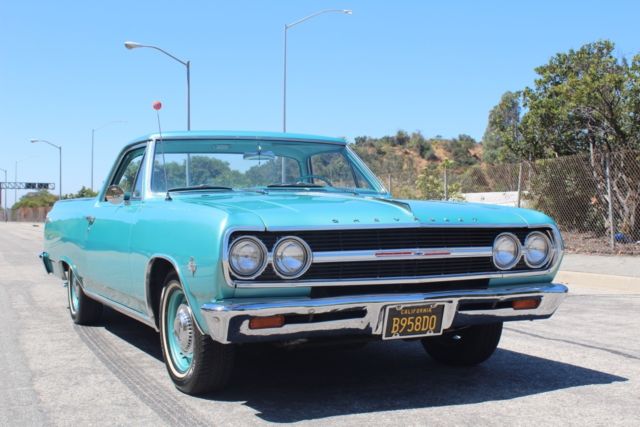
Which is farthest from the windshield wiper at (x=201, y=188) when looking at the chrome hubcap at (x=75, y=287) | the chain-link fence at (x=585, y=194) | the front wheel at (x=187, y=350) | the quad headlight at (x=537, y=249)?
the chain-link fence at (x=585, y=194)

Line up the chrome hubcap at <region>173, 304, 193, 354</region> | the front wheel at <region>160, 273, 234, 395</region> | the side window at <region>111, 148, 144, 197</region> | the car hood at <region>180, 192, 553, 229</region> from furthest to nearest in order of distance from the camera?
the side window at <region>111, 148, 144, 197</region>
the chrome hubcap at <region>173, 304, 193, 354</region>
the front wheel at <region>160, 273, 234, 395</region>
the car hood at <region>180, 192, 553, 229</region>

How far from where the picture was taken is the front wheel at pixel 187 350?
14.0 feet

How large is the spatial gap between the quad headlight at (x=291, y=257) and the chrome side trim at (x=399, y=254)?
0.19ft

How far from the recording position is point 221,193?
530 cm

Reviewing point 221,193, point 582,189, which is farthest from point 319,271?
point 582,189

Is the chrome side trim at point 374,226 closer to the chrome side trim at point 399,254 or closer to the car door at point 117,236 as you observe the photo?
the chrome side trim at point 399,254

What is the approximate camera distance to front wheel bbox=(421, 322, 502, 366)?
5.29 m

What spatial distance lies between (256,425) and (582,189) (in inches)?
Answer: 535

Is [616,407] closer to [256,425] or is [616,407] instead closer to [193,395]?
[256,425]

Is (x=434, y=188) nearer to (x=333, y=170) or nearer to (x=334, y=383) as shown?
(x=333, y=170)

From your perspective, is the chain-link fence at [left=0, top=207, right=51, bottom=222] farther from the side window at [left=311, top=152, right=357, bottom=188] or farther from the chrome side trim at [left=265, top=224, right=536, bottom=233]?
the chrome side trim at [left=265, top=224, right=536, bottom=233]

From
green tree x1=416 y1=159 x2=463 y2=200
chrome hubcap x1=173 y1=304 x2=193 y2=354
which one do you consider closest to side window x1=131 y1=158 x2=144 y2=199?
chrome hubcap x1=173 y1=304 x2=193 y2=354

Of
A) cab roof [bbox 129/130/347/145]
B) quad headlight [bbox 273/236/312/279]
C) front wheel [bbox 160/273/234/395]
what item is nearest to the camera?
quad headlight [bbox 273/236/312/279]

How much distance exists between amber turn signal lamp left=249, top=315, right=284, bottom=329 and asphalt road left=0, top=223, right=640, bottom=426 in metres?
0.54
